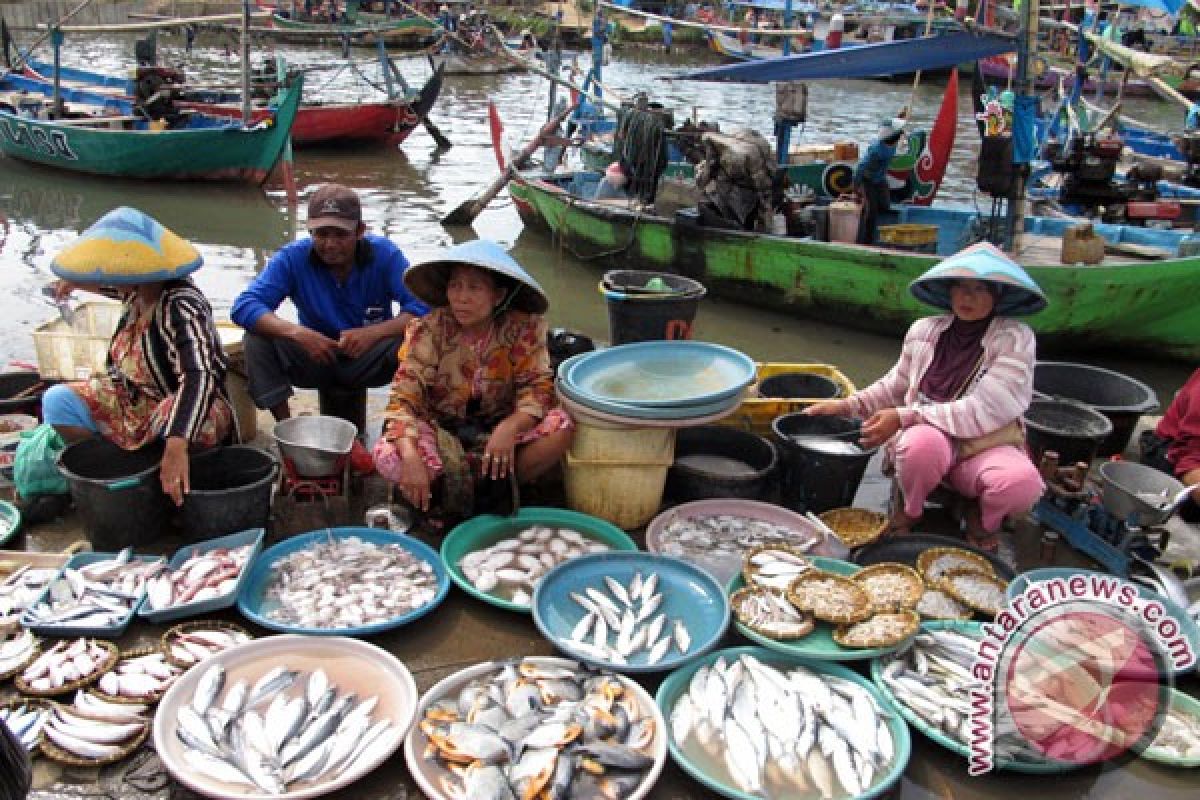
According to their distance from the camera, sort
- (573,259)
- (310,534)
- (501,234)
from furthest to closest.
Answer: (501,234)
(573,259)
(310,534)

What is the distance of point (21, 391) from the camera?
4395 mm

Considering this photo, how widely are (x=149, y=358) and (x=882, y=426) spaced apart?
274cm

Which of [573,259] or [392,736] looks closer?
[392,736]

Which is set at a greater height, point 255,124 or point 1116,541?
point 255,124

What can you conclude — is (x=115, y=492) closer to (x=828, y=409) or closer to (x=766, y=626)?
(x=766, y=626)

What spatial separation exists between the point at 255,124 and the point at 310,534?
11162 millimetres

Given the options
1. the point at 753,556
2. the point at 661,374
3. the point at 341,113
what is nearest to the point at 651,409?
the point at 661,374

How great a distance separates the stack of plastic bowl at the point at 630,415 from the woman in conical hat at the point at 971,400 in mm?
647

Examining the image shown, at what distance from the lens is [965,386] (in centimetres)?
336

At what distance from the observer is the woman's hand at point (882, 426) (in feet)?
10.9

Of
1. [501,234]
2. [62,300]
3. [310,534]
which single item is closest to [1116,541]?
[310,534]

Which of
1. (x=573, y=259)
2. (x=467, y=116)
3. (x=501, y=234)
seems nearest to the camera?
(x=573, y=259)

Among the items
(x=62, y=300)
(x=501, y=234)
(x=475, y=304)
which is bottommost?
(x=501, y=234)

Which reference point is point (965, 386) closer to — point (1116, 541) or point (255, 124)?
point (1116, 541)
